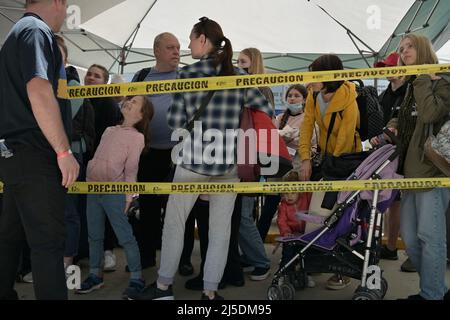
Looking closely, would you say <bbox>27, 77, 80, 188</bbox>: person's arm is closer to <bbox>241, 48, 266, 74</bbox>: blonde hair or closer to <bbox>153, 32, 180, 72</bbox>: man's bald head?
<bbox>153, 32, 180, 72</bbox>: man's bald head

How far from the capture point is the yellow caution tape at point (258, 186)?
3.08m

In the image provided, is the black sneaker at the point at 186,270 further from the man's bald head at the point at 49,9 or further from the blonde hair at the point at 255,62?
the man's bald head at the point at 49,9

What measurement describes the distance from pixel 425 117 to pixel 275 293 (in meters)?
1.51

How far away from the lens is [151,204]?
165 inches

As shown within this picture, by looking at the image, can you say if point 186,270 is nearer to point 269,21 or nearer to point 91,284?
point 91,284

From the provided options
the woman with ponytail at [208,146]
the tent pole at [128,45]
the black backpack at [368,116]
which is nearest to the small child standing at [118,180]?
the woman with ponytail at [208,146]

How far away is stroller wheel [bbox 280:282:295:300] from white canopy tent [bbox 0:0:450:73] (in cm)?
657

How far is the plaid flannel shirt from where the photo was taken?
315 cm

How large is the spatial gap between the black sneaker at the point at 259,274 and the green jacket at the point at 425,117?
56.4 inches

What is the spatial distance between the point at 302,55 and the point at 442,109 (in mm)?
8126

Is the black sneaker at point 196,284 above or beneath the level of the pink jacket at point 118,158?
beneath

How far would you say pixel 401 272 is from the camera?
4.23 m

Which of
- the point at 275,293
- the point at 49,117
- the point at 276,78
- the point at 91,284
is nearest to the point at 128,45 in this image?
the point at 91,284
